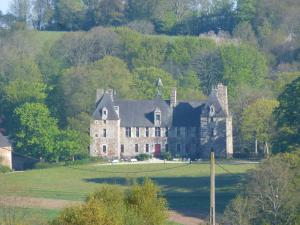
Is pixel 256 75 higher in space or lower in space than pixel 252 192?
higher

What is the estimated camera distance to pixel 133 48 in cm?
12419

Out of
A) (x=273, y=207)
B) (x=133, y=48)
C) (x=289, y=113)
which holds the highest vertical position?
(x=133, y=48)

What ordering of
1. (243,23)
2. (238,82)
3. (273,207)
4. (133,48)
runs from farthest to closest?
(243,23)
(133,48)
(238,82)
(273,207)

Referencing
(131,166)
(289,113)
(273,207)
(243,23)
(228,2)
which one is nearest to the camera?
(273,207)

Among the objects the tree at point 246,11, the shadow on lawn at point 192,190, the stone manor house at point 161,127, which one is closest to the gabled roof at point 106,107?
the stone manor house at point 161,127

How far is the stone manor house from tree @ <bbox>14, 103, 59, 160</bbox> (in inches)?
126

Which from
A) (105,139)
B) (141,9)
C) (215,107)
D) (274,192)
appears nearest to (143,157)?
(105,139)

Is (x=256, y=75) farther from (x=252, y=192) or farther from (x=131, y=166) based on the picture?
(x=252, y=192)

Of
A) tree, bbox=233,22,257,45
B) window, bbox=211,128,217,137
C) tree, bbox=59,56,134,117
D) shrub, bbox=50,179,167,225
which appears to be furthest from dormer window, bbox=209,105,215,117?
shrub, bbox=50,179,167,225

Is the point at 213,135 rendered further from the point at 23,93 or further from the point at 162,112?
the point at 23,93

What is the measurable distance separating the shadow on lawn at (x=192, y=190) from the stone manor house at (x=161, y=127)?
1565 centimetres

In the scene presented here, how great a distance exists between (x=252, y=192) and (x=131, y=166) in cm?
2886

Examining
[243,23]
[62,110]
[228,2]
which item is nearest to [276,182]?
[62,110]

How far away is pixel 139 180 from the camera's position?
7356 centimetres
